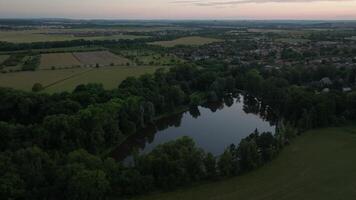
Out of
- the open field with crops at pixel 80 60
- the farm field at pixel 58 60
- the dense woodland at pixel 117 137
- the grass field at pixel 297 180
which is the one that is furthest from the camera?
the open field with crops at pixel 80 60

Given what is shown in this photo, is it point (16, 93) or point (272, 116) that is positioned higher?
point (16, 93)

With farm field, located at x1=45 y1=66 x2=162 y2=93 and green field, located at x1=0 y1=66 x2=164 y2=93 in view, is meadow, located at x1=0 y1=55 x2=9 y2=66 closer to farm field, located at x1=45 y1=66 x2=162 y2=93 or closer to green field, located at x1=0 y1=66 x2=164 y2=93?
green field, located at x1=0 y1=66 x2=164 y2=93

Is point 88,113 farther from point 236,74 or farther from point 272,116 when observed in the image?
point 236,74

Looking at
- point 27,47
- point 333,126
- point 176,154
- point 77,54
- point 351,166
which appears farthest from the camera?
point 27,47

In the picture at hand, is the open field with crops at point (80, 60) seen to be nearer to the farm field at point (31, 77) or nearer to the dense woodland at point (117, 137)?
the farm field at point (31, 77)

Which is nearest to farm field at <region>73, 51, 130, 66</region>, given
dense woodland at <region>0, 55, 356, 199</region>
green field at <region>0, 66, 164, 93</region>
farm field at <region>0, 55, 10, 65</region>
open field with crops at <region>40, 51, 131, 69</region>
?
open field with crops at <region>40, 51, 131, 69</region>

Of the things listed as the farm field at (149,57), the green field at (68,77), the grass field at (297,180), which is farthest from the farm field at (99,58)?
the grass field at (297,180)

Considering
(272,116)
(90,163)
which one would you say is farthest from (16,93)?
(272,116)
